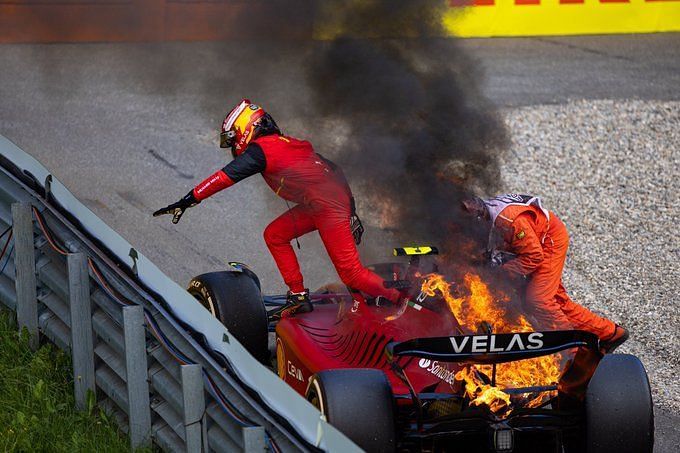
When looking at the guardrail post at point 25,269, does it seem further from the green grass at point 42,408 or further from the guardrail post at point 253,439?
the guardrail post at point 253,439

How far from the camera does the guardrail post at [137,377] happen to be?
20.9 ft

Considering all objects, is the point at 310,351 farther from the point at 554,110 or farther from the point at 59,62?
the point at 59,62

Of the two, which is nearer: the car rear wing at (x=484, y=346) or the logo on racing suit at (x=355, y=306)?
the car rear wing at (x=484, y=346)

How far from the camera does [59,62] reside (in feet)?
49.5

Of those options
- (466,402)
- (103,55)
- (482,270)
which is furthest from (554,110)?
(466,402)

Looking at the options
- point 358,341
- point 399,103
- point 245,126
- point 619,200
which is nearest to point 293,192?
point 245,126

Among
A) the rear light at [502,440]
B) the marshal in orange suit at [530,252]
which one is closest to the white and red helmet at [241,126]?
the marshal in orange suit at [530,252]

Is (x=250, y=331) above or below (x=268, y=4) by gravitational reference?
below

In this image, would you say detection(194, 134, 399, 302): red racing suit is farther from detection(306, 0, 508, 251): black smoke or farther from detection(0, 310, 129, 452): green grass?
detection(0, 310, 129, 452): green grass

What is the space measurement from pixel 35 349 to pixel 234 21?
6.28 m

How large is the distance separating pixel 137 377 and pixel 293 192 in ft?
8.10

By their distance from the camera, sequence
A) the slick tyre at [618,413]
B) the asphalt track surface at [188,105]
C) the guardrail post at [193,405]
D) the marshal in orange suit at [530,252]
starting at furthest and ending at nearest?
the asphalt track surface at [188,105]
the marshal in orange suit at [530,252]
the slick tyre at [618,413]
the guardrail post at [193,405]

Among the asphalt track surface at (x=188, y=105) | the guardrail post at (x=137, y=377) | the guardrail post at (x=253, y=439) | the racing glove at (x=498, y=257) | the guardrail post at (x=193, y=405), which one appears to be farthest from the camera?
the asphalt track surface at (x=188, y=105)

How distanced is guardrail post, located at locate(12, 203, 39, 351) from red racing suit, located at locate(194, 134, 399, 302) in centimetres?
133
